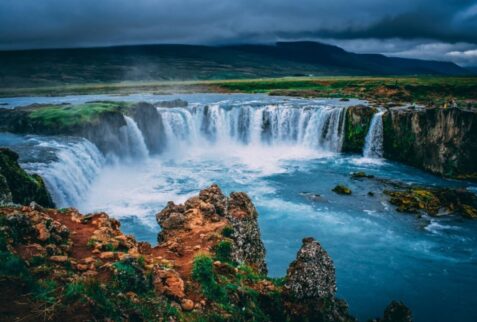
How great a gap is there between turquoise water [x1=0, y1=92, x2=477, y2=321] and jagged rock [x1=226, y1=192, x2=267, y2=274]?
14.5ft

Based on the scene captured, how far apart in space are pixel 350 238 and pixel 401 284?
4230 millimetres

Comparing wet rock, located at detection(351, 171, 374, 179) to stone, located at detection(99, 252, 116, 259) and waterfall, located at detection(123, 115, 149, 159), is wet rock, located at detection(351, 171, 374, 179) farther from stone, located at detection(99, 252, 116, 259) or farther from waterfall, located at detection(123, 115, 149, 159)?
stone, located at detection(99, 252, 116, 259)

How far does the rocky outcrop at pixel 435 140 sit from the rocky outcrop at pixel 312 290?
2442 centimetres

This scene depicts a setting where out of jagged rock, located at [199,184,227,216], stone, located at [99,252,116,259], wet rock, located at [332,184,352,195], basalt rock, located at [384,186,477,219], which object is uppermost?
stone, located at [99,252,116,259]

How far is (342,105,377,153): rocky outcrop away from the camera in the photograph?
37.9 meters

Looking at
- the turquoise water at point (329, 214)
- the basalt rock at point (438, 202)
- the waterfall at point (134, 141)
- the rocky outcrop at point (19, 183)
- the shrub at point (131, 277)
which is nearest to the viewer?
the shrub at point (131, 277)

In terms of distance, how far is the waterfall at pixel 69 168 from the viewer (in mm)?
21797

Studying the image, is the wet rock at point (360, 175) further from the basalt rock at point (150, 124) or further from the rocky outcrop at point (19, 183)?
the rocky outcrop at point (19, 183)

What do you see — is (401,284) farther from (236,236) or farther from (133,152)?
(133,152)

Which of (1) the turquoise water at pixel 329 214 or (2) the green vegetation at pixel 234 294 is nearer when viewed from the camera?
(2) the green vegetation at pixel 234 294

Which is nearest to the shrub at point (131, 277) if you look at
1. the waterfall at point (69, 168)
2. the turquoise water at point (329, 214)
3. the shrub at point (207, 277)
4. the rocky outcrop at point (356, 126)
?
the shrub at point (207, 277)

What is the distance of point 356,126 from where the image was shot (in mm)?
38250

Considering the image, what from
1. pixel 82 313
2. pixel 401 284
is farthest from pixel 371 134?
pixel 82 313

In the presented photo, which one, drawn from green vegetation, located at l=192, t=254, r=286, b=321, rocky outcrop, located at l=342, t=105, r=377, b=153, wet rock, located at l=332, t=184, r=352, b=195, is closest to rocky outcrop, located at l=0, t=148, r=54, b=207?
green vegetation, located at l=192, t=254, r=286, b=321
